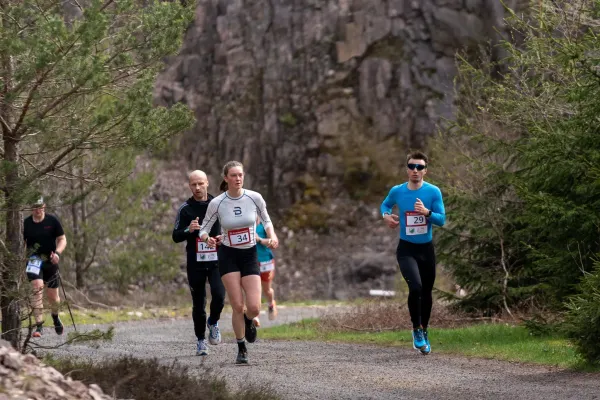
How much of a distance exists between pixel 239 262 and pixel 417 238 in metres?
2.40

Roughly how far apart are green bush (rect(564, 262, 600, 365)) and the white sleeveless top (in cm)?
344

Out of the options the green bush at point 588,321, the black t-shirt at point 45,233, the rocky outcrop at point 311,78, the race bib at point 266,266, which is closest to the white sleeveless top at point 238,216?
the green bush at point 588,321

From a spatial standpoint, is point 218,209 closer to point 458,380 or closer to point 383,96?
point 458,380

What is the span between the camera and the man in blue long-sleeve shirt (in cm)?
1301

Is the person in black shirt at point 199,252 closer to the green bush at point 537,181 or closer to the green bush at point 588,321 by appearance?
the green bush at point 537,181

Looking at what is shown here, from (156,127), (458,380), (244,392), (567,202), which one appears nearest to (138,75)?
(156,127)

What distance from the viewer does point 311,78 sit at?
51.2m

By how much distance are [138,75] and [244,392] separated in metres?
3.70

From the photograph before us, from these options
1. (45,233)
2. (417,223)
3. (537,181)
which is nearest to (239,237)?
(417,223)

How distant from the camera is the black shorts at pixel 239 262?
11.9 m

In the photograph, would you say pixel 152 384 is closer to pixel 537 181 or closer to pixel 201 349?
pixel 201 349

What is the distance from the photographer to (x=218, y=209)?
1198 cm

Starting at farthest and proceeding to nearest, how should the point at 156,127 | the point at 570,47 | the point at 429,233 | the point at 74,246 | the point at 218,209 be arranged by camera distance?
the point at 74,246, the point at 429,233, the point at 218,209, the point at 570,47, the point at 156,127

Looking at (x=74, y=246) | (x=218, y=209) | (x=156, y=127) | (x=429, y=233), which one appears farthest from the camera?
(x=74, y=246)
